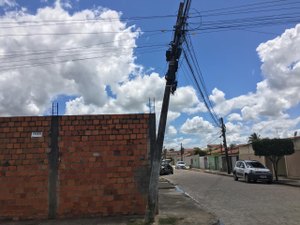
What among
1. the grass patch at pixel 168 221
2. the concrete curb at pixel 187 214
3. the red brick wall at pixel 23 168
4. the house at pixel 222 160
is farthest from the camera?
the house at pixel 222 160

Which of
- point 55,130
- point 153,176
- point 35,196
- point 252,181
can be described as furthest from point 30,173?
point 252,181

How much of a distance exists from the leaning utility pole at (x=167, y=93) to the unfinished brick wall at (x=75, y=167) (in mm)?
946

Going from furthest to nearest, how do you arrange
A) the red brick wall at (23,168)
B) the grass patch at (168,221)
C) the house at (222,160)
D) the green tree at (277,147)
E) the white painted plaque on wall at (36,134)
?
the house at (222,160) → the green tree at (277,147) → the white painted plaque on wall at (36,134) → the red brick wall at (23,168) → the grass patch at (168,221)

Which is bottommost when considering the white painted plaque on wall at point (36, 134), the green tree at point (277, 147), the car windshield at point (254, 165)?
the car windshield at point (254, 165)

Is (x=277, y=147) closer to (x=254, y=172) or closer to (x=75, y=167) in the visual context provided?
(x=254, y=172)

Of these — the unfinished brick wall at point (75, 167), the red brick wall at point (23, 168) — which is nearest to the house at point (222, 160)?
the unfinished brick wall at point (75, 167)

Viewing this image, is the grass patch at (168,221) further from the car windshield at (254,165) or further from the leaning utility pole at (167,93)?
the car windshield at (254,165)

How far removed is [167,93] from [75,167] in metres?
3.61

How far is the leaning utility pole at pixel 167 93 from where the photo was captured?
434 inches

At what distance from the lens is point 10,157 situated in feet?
39.0

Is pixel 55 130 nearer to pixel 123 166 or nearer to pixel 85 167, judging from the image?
pixel 85 167

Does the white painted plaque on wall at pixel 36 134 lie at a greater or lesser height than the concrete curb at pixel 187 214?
greater

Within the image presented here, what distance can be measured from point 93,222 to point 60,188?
1670 millimetres

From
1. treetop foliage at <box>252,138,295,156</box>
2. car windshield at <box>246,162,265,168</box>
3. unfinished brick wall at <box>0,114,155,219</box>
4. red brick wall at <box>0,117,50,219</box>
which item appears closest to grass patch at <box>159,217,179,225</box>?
unfinished brick wall at <box>0,114,155,219</box>
